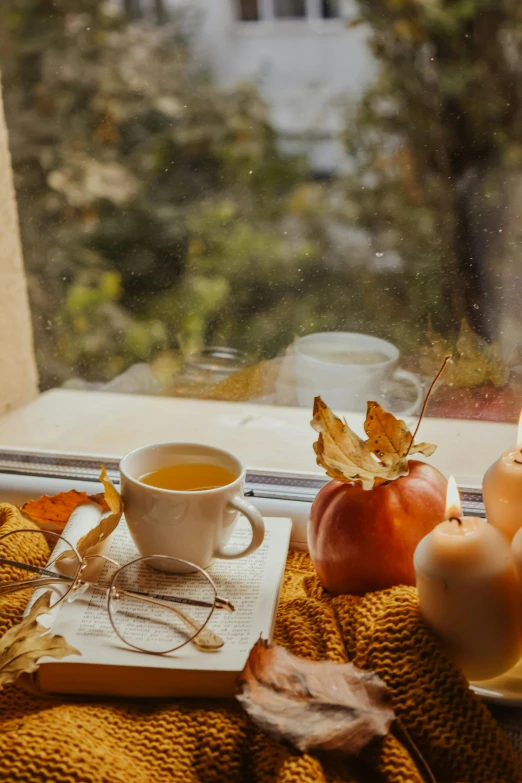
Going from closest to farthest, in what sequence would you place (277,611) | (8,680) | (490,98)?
(8,680)
(277,611)
(490,98)

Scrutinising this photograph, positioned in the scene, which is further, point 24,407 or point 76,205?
point 24,407

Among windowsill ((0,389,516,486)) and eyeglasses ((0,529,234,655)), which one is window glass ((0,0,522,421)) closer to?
windowsill ((0,389,516,486))

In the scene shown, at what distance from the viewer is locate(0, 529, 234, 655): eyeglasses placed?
2.02ft

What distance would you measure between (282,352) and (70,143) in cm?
35

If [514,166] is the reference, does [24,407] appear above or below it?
below

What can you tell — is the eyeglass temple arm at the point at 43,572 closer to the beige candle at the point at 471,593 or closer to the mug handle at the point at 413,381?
the beige candle at the point at 471,593

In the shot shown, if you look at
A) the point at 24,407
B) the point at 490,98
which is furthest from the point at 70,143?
the point at 490,98

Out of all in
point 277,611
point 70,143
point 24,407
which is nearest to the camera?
point 277,611

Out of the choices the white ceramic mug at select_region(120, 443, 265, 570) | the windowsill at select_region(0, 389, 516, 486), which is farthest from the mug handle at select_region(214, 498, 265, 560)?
the windowsill at select_region(0, 389, 516, 486)

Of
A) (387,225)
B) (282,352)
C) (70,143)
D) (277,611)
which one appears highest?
(70,143)

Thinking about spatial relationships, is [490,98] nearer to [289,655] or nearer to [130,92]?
[130,92]

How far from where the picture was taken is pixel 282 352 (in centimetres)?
93

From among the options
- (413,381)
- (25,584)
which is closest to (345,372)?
(413,381)

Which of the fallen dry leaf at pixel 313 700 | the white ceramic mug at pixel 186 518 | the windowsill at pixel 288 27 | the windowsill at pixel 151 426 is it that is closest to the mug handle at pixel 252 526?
the white ceramic mug at pixel 186 518
